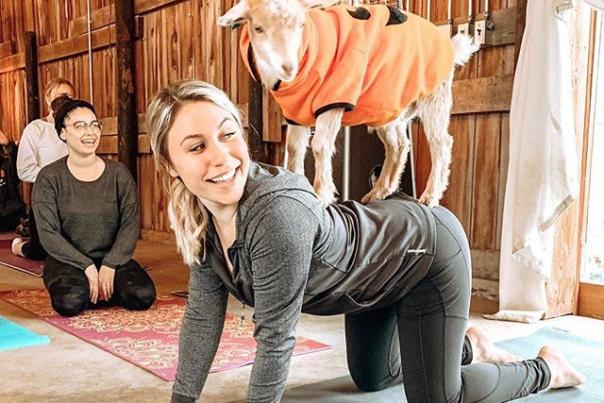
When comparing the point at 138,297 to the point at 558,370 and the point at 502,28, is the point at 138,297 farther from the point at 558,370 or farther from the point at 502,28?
the point at 502,28

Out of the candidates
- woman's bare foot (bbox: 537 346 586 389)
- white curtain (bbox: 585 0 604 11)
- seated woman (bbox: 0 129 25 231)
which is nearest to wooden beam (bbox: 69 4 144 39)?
seated woman (bbox: 0 129 25 231)

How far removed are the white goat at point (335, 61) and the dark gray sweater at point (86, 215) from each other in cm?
204

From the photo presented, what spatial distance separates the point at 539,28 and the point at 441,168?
157 centimetres

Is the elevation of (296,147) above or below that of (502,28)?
below

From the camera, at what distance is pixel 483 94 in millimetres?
3326

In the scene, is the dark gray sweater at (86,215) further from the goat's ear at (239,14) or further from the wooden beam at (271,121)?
the goat's ear at (239,14)

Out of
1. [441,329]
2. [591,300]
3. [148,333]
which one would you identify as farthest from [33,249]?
[441,329]

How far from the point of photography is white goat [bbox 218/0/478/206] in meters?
1.28

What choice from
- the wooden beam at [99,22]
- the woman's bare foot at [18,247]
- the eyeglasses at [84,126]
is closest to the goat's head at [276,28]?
the eyeglasses at [84,126]

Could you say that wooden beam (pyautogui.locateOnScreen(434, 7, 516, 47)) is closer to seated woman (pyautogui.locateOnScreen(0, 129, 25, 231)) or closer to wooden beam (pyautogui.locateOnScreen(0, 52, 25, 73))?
seated woman (pyautogui.locateOnScreen(0, 129, 25, 231))

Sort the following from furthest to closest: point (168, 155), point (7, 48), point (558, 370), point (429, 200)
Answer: point (7, 48) < point (558, 370) < point (429, 200) < point (168, 155)

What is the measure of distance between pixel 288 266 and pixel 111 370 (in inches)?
52.2

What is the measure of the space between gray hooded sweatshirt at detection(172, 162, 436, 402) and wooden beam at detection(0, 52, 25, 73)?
23.4 feet

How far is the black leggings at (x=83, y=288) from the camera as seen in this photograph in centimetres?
310
